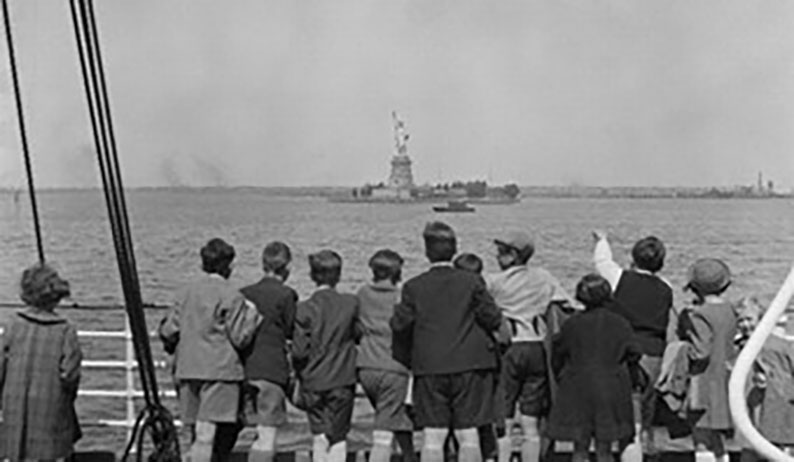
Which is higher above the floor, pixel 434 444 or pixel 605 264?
pixel 605 264

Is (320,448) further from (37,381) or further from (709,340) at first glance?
(709,340)

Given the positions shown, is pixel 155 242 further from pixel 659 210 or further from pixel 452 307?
pixel 452 307

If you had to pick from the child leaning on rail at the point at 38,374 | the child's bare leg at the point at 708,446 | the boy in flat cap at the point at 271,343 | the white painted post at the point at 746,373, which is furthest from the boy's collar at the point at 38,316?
the white painted post at the point at 746,373

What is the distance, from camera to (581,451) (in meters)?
5.95

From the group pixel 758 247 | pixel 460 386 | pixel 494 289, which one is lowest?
pixel 758 247

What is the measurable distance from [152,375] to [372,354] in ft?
7.39

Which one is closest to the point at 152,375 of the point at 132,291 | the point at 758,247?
the point at 132,291

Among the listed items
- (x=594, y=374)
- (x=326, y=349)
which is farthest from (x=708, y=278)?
(x=326, y=349)

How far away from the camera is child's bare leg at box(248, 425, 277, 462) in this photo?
239 inches

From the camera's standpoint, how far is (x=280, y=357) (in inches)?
235

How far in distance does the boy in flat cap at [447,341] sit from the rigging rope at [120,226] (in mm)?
1728

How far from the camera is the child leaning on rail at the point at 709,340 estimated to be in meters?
5.93

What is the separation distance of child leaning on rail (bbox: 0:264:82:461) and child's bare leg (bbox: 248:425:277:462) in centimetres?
86

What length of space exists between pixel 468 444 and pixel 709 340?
1137mm
